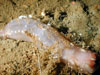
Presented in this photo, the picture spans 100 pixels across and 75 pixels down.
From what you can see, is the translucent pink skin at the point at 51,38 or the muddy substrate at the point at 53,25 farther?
the muddy substrate at the point at 53,25

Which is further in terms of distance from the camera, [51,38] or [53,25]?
[53,25]

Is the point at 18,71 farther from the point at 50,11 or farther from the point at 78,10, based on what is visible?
the point at 78,10

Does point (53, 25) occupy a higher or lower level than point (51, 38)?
higher

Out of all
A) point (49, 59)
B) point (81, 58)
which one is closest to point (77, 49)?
point (81, 58)
